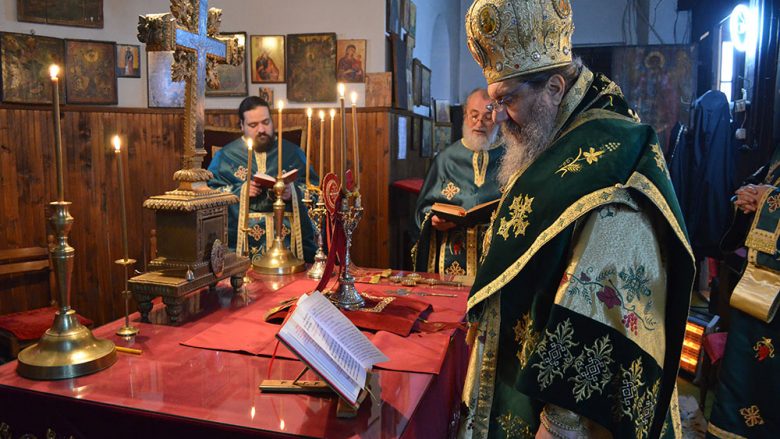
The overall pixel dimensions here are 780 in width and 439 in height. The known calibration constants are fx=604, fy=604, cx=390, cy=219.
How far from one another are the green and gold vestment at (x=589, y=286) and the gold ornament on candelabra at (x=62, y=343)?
102cm

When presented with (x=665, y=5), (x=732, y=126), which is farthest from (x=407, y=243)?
(x=665, y=5)

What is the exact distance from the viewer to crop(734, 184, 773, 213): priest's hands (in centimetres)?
279

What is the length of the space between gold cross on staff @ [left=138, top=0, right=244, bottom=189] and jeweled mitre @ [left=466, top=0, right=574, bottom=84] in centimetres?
116

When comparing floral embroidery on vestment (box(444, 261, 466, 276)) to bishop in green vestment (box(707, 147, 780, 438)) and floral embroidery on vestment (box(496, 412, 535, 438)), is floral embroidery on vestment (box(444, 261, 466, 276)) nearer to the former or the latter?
bishop in green vestment (box(707, 147, 780, 438))

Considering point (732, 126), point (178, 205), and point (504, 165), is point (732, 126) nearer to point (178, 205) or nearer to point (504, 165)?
point (504, 165)

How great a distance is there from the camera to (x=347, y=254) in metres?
2.24

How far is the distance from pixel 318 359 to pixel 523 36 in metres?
0.94

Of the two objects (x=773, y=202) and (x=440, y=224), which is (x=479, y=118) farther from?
(x=773, y=202)

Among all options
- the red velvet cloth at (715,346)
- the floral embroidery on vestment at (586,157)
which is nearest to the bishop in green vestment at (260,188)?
the red velvet cloth at (715,346)

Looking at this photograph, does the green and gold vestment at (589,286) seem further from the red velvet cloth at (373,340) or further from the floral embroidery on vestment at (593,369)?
the red velvet cloth at (373,340)

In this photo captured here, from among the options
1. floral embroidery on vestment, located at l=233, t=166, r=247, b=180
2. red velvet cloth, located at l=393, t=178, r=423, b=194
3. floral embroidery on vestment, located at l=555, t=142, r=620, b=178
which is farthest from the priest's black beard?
red velvet cloth, located at l=393, t=178, r=423, b=194

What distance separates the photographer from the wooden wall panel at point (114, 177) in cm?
474

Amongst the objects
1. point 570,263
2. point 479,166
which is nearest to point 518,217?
point 570,263

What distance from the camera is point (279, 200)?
289 centimetres
